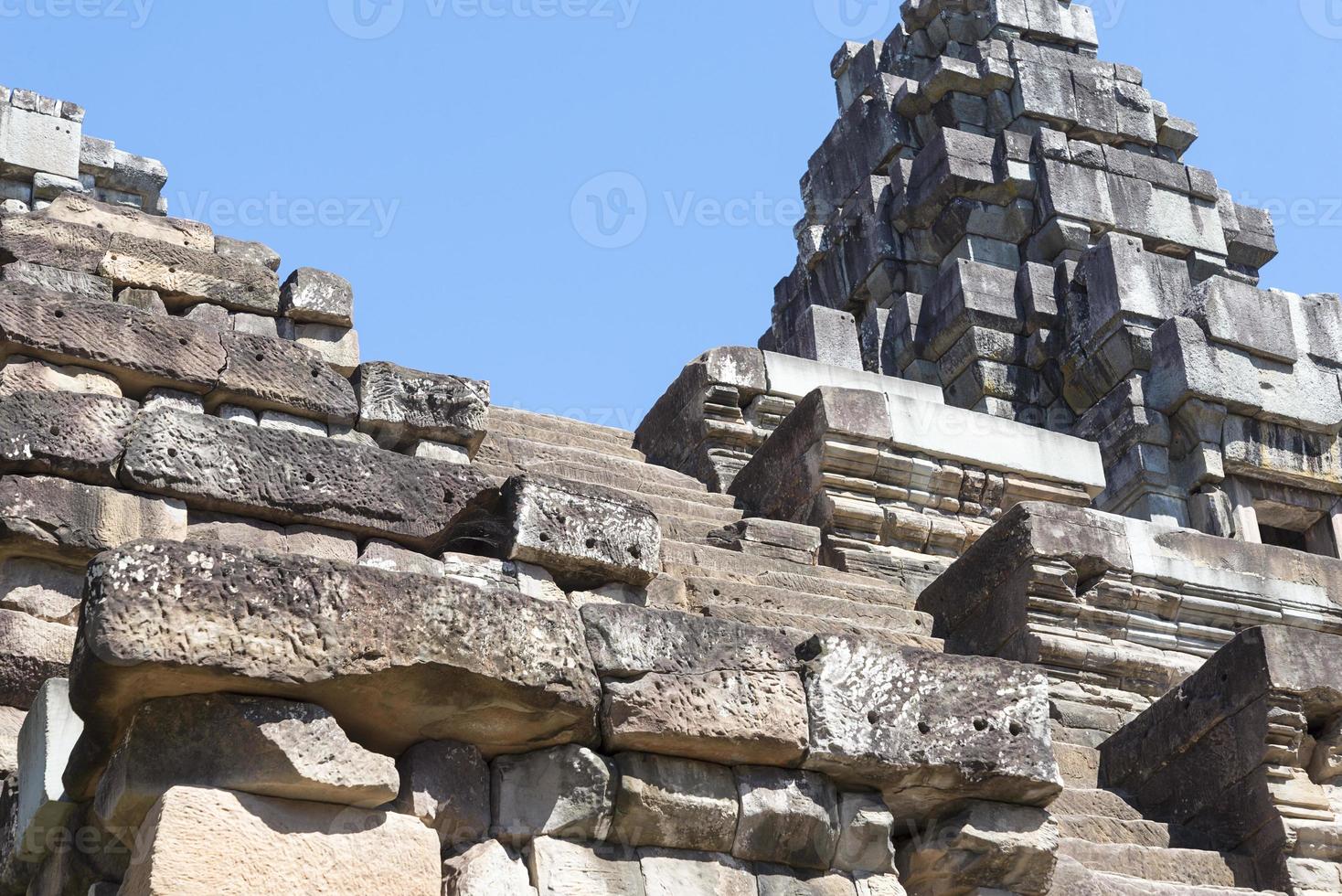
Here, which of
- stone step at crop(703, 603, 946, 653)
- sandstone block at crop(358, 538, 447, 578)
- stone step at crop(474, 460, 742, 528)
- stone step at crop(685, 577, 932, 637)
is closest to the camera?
sandstone block at crop(358, 538, 447, 578)

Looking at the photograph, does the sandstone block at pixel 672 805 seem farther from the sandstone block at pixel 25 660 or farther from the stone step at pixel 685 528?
the stone step at pixel 685 528

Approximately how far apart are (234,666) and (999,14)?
16618 millimetres

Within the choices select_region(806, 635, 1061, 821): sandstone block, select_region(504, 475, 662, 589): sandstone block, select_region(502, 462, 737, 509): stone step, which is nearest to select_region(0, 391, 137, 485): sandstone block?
select_region(504, 475, 662, 589): sandstone block

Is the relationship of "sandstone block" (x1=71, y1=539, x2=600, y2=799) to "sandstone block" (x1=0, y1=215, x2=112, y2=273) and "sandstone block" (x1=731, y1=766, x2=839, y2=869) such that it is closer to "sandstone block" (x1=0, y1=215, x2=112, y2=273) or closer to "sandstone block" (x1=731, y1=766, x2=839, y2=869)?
"sandstone block" (x1=731, y1=766, x2=839, y2=869)

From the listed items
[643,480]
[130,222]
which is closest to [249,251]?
[130,222]

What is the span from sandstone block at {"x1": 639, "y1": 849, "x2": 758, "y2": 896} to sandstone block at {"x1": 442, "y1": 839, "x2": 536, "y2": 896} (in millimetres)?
318

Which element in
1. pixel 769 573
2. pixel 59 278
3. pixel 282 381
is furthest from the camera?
pixel 769 573

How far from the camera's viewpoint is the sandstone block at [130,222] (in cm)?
869

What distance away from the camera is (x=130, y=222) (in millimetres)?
8844

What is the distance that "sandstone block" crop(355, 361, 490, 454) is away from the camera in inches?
283

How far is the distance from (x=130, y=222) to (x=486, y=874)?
17.6 ft

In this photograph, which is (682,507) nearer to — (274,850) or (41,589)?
(41,589)

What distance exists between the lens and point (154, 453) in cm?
593

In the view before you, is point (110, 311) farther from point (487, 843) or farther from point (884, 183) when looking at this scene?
point (884, 183)
